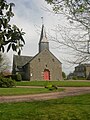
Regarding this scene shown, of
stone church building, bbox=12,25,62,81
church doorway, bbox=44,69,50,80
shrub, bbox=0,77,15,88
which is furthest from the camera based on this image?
church doorway, bbox=44,69,50,80

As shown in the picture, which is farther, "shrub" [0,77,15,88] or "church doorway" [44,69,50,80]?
"church doorway" [44,69,50,80]

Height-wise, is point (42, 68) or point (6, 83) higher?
point (42, 68)

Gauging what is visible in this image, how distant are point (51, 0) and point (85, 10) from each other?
1.54 meters

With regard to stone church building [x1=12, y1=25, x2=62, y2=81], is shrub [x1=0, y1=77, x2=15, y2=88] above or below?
below

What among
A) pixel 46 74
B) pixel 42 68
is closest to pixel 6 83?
pixel 42 68

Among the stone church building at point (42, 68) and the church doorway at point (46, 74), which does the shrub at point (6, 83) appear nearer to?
the stone church building at point (42, 68)

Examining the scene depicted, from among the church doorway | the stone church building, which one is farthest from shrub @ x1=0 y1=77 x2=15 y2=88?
the church doorway

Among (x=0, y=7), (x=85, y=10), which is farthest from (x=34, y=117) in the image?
(x=0, y=7)

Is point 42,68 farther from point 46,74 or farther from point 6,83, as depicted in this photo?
point 6,83

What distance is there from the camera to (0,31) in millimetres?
5699

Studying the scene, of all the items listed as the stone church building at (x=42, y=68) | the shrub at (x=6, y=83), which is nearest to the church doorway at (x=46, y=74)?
the stone church building at (x=42, y=68)

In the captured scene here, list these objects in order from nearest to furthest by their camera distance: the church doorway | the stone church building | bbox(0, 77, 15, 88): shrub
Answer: bbox(0, 77, 15, 88): shrub, the stone church building, the church doorway

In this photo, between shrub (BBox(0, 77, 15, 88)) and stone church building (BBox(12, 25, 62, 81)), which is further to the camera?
stone church building (BBox(12, 25, 62, 81))

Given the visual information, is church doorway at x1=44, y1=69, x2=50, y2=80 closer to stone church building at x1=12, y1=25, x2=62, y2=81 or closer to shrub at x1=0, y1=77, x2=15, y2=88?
stone church building at x1=12, y1=25, x2=62, y2=81
